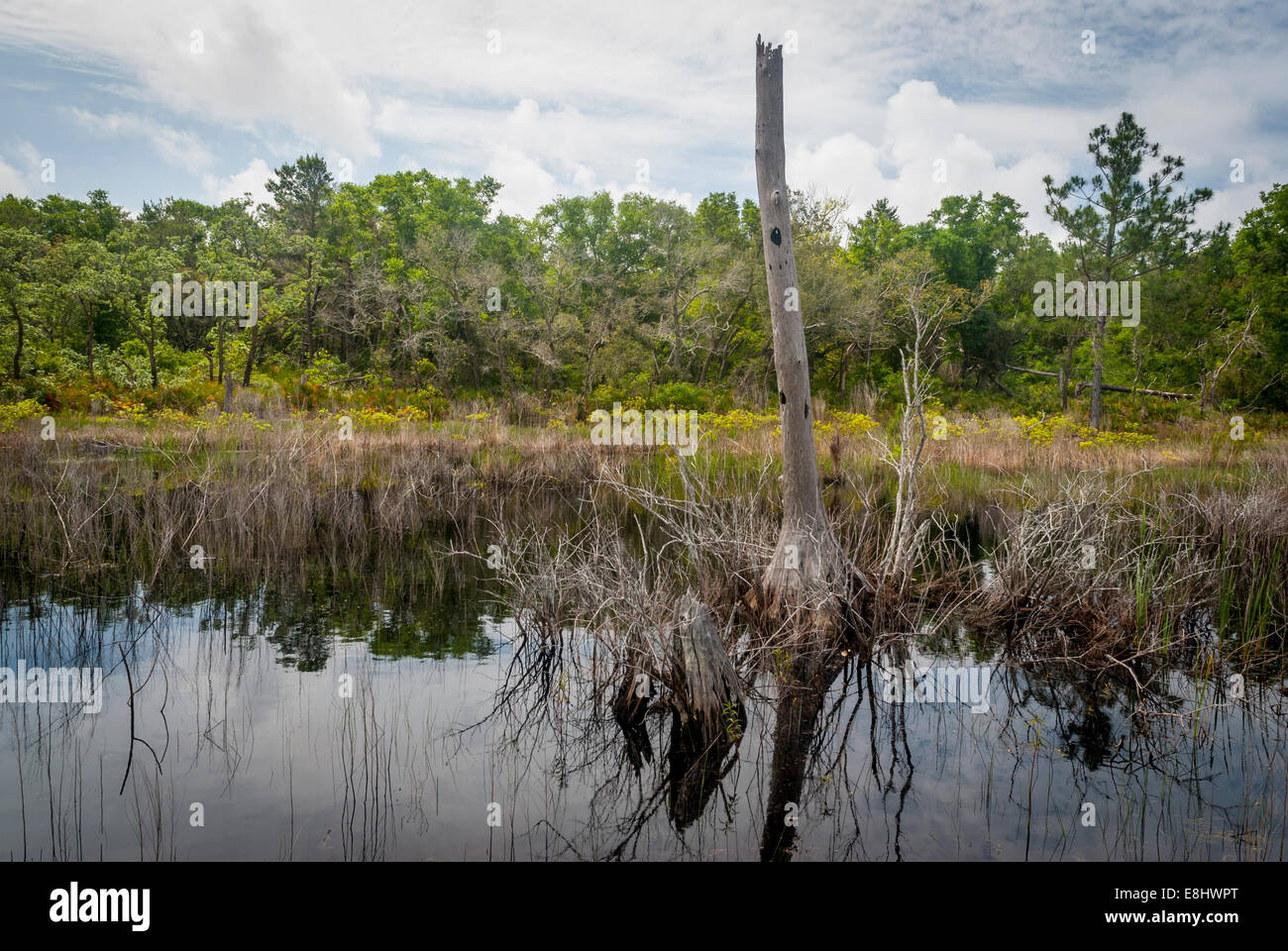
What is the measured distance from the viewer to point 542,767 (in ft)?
13.3

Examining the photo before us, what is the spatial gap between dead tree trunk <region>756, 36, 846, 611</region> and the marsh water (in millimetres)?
1089

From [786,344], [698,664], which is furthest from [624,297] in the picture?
[698,664]

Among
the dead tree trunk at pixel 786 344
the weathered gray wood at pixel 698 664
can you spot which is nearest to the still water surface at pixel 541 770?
the weathered gray wood at pixel 698 664

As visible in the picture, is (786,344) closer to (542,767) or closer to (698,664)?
(698,664)

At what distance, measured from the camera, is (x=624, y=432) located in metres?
19.5

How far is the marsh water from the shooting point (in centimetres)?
337

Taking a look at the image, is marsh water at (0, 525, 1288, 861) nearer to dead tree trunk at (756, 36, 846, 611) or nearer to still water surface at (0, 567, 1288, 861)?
still water surface at (0, 567, 1288, 861)

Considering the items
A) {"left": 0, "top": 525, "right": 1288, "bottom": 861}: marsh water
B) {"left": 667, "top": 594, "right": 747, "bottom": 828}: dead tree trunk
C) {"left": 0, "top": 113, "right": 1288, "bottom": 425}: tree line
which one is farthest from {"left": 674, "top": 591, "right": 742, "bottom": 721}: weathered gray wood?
{"left": 0, "top": 113, "right": 1288, "bottom": 425}: tree line

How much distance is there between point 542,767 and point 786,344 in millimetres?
3800

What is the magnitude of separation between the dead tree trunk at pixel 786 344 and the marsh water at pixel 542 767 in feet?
3.57

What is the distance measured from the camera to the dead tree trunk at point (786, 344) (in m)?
6.16

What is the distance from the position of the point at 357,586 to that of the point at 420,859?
474 centimetres

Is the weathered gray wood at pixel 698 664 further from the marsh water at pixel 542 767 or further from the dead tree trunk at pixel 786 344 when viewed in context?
the dead tree trunk at pixel 786 344
